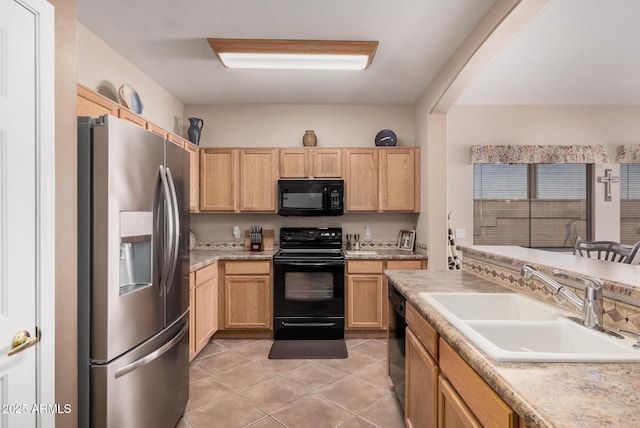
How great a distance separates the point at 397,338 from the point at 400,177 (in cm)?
217

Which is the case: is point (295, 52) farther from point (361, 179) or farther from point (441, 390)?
point (441, 390)

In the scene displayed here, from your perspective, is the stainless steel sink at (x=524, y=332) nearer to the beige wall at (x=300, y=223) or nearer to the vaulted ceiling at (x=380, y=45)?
the vaulted ceiling at (x=380, y=45)

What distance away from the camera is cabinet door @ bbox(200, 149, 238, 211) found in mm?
3875

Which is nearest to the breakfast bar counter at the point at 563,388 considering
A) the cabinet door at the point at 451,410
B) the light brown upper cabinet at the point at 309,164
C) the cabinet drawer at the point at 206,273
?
the cabinet door at the point at 451,410

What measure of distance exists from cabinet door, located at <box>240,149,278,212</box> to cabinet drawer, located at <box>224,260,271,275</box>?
2.26ft

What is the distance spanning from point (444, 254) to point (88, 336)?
3.13 meters

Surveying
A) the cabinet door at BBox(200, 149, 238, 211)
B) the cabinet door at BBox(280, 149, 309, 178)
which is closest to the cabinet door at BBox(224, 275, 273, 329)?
the cabinet door at BBox(200, 149, 238, 211)

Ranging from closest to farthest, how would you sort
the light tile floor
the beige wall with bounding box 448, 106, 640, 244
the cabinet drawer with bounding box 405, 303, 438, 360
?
the cabinet drawer with bounding box 405, 303, 438, 360 < the light tile floor < the beige wall with bounding box 448, 106, 640, 244

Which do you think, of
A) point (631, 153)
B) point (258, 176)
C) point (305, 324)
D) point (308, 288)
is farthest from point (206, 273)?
point (631, 153)

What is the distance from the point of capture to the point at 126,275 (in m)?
1.59

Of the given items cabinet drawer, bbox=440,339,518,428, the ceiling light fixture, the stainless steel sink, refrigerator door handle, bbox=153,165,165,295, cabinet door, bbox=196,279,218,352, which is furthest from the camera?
cabinet door, bbox=196,279,218,352

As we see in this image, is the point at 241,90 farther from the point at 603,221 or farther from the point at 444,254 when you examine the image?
the point at 603,221

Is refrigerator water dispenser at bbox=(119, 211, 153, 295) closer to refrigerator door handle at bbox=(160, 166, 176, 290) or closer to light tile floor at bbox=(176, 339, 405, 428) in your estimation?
refrigerator door handle at bbox=(160, 166, 176, 290)

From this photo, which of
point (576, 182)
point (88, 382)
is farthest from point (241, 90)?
point (576, 182)
